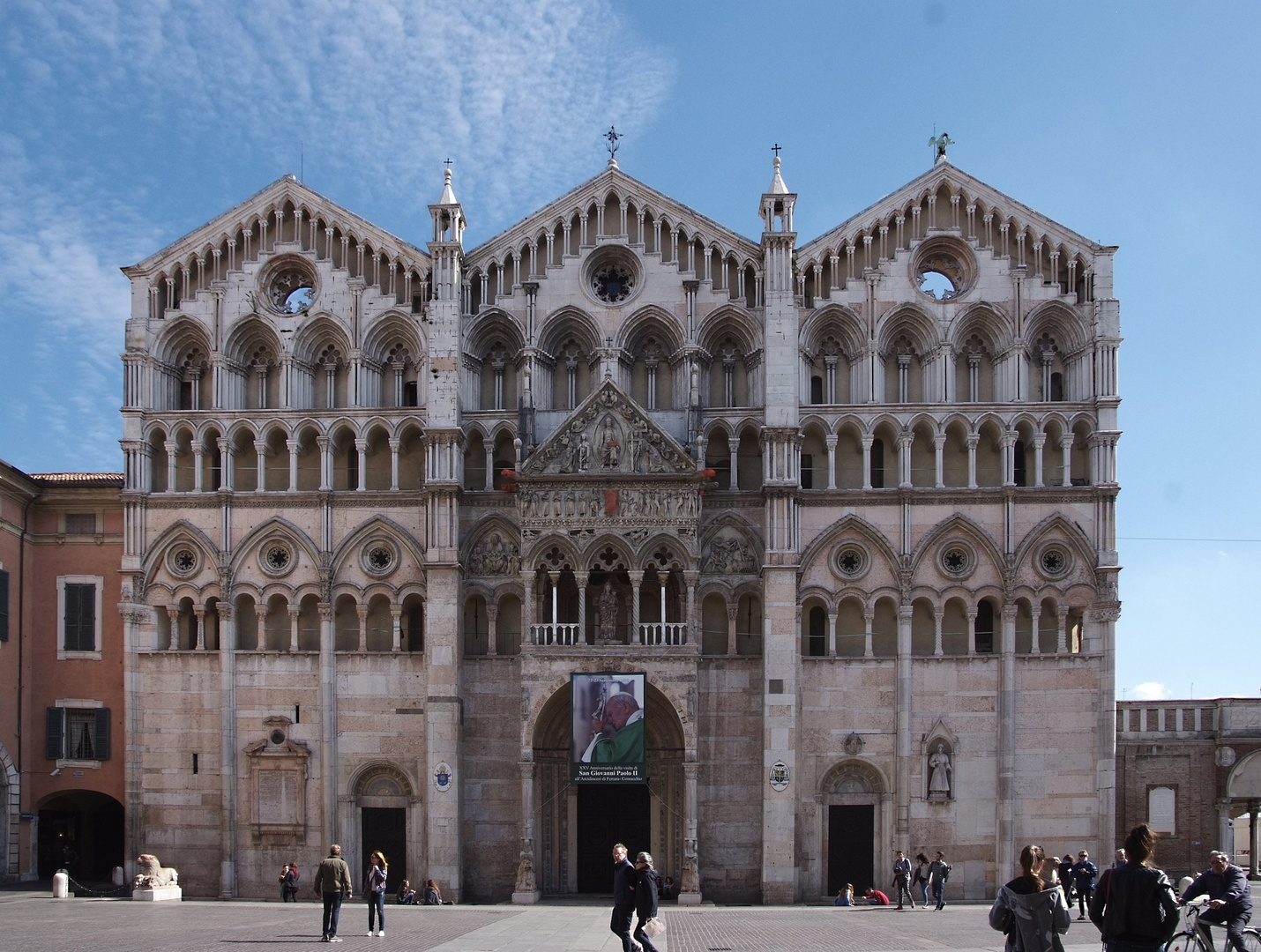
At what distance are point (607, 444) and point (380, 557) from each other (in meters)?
8.36

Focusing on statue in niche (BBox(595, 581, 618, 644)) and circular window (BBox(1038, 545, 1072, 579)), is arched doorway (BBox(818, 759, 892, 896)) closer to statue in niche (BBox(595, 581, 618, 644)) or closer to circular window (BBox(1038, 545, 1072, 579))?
statue in niche (BBox(595, 581, 618, 644))

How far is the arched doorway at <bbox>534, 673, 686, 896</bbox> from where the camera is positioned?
42156mm

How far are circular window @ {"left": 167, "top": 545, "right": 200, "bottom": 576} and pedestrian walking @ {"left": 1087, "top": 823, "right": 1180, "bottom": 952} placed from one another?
35.0 meters

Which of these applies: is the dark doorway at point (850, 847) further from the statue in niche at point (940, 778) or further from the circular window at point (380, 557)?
the circular window at point (380, 557)

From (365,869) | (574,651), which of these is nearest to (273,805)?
(365,869)

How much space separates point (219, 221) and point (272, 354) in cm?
474

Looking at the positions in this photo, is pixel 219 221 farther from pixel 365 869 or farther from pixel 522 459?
pixel 365 869

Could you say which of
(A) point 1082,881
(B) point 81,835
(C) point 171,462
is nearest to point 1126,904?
(A) point 1082,881

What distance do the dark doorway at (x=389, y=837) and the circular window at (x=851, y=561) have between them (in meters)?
15.6

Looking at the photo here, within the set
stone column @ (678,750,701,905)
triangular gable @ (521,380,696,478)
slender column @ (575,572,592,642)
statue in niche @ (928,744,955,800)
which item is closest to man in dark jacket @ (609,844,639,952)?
stone column @ (678,750,701,905)

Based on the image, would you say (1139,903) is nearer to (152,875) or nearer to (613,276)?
(152,875)

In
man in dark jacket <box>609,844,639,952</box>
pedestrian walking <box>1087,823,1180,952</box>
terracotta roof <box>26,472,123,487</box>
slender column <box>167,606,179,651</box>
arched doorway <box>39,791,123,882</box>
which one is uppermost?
terracotta roof <box>26,472,123,487</box>

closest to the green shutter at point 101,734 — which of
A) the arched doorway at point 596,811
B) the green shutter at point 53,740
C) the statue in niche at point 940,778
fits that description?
the green shutter at point 53,740

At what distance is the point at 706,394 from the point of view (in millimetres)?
44344
